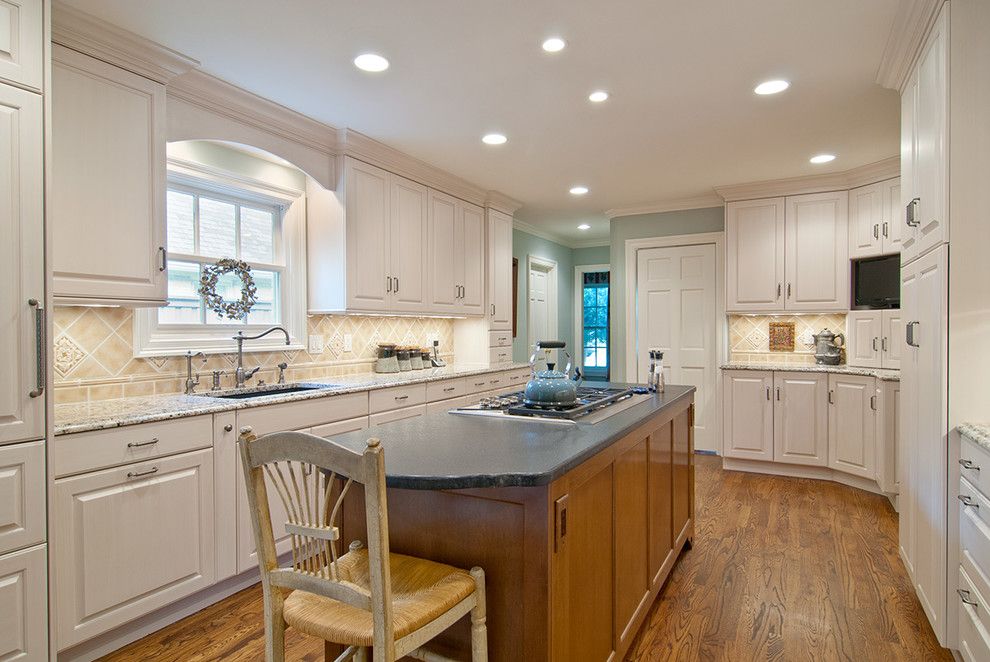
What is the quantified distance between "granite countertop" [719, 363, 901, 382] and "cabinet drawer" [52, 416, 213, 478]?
4.12m

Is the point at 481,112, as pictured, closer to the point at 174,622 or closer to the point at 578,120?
→ the point at 578,120

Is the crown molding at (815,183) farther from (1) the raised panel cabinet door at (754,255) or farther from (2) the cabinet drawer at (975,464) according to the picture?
(2) the cabinet drawer at (975,464)

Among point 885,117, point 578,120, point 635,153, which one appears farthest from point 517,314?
point 885,117

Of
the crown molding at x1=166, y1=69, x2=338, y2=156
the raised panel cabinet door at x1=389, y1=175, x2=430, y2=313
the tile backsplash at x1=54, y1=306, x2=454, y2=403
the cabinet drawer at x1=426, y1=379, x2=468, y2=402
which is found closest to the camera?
the tile backsplash at x1=54, y1=306, x2=454, y2=403

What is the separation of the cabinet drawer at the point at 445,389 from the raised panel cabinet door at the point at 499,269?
1.08 meters

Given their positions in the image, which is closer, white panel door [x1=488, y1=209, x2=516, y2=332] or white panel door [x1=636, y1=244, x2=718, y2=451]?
white panel door [x1=488, y1=209, x2=516, y2=332]

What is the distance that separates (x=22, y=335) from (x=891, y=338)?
17.3 feet

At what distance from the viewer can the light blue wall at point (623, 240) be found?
5.63m

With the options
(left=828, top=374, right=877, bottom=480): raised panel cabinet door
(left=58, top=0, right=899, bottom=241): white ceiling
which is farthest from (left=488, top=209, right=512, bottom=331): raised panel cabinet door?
(left=828, top=374, right=877, bottom=480): raised panel cabinet door

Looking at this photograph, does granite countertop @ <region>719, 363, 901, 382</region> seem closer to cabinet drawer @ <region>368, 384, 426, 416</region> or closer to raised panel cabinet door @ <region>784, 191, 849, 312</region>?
raised panel cabinet door @ <region>784, 191, 849, 312</region>

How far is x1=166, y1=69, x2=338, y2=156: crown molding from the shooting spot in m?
2.73

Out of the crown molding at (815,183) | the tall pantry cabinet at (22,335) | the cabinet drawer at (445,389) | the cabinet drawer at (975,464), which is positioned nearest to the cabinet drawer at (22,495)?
the tall pantry cabinet at (22,335)

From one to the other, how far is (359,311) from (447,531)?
2505 millimetres

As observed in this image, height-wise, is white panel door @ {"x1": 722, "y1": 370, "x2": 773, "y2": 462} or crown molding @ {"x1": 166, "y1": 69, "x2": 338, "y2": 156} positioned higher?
crown molding @ {"x1": 166, "y1": 69, "x2": 338, "y2": 156}
